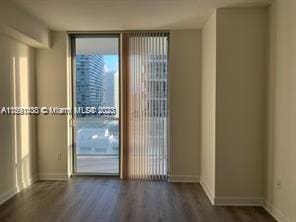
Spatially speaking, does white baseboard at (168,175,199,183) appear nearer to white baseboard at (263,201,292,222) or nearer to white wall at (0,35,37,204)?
white baseboard at (263,201,292,222)

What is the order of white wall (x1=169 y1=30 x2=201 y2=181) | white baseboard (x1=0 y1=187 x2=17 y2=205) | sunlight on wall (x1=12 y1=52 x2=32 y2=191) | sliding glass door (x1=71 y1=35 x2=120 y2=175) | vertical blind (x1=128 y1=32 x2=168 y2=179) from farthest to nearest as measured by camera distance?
sliding glass door (x1=71 y1=35 x2=120 y2=175) < vertical blind (x1=128 y1=32 x2=168 y2=179) < white wall (x1=169 y1=30 x2=201 y2=181) < sunlight on wall (x1=12 y1=52 x2=32 y2=191) < white baseboard (x1=0 y1=187 x2=17 y2=205)

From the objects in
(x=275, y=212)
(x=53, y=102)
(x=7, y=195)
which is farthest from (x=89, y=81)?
(x=275, y=212)

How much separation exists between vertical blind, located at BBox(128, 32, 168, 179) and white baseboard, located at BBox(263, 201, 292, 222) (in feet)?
5.94

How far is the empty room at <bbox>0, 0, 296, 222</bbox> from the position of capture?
3.34 m

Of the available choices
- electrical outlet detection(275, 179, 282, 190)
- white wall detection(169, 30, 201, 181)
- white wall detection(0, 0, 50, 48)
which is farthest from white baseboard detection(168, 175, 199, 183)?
white wall detection(0, 0, 50, 48)

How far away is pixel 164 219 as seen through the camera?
3.21m

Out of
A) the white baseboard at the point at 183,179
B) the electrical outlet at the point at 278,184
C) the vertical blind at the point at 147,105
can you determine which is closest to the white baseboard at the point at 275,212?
the electrical outlet at the point at 278,184

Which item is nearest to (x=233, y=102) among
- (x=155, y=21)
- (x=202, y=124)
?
(x=202, y=124)

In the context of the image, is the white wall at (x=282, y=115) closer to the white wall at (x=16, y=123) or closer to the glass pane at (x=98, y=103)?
the glass pane at (x=98, y=103)

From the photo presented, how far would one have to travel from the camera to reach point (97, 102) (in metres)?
4.99

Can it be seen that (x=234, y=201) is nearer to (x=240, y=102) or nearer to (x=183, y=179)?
(x=183, y=179)

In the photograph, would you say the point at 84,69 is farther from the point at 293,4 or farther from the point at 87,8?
the point at 293,4

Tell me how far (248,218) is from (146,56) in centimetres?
296

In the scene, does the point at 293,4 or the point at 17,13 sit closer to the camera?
the point at 293,4
